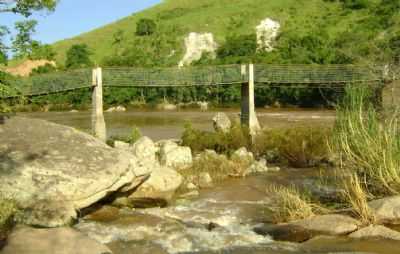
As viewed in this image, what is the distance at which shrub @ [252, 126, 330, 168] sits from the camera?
18047 millimetres

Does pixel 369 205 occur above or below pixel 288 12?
below

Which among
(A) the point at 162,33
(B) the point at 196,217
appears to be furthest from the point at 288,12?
(B) the point at 196,217

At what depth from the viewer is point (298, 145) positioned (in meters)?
18.3

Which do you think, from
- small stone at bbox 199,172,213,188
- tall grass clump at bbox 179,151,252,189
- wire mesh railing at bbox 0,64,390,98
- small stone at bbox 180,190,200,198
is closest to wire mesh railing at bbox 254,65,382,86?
wire mesh railing at bbox 0,64,390,98

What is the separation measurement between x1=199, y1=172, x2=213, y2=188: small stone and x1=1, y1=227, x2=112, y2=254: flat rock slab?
6.86 meters

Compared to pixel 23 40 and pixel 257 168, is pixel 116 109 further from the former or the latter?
pixel 23 40

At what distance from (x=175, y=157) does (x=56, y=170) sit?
6.02m

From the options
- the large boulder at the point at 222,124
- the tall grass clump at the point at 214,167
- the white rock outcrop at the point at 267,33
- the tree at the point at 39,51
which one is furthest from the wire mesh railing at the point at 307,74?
the white rock outcrop at the point at 267,33

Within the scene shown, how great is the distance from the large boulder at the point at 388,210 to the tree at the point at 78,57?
57.7m

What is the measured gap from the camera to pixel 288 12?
247 ft

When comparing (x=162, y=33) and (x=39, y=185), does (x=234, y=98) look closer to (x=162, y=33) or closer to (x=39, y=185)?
(x=162, y=33)

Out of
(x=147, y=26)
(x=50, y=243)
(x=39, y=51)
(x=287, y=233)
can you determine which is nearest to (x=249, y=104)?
(x=287, y=233)

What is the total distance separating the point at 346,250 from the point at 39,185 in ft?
16.7

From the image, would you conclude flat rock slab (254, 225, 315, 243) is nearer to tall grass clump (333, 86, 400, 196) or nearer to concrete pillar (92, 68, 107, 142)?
tall grass clump (333, 86, 400, 196)
